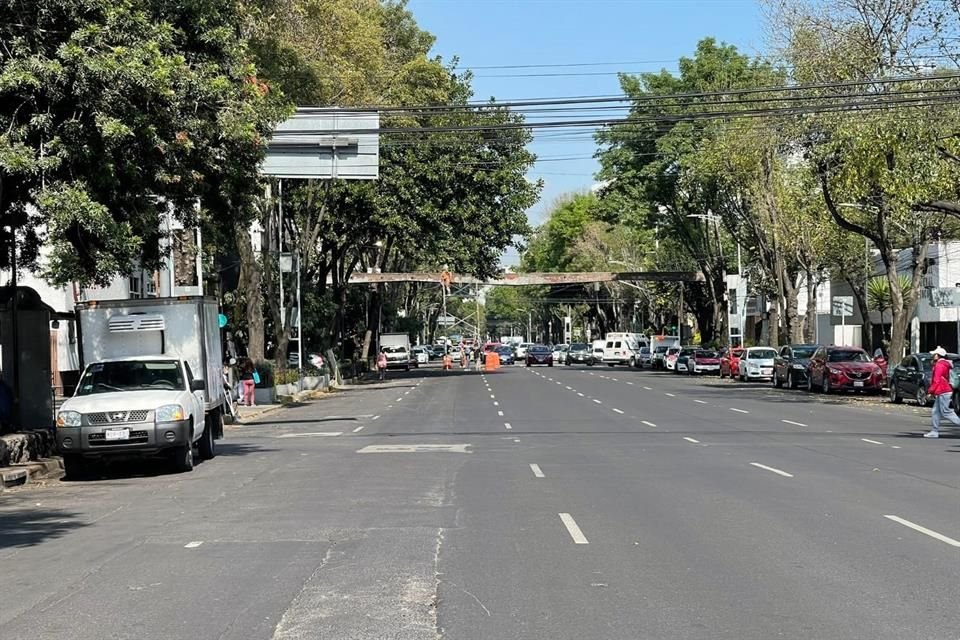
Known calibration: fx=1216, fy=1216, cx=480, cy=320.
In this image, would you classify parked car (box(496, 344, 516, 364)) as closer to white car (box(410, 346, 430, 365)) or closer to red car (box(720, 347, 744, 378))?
white car (box(410, 346, 430, 365))

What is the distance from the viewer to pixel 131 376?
65.8ft

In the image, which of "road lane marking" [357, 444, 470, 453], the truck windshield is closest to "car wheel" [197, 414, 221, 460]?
the truck windshield

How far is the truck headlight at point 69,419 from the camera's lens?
59.4 ft

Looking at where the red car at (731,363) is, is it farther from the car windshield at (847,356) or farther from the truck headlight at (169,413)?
the truck headlight at (169,413)

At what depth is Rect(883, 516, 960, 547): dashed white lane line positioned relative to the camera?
1116cm

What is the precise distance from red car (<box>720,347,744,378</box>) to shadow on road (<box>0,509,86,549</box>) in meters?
46.3

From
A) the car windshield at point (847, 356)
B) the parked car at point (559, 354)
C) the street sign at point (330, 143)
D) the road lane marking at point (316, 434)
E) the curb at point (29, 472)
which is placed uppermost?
the street sign at point (330, 143)

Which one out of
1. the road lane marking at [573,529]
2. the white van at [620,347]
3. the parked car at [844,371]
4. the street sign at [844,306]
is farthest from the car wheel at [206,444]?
the white van at [620,347]

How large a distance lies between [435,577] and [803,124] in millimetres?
29247

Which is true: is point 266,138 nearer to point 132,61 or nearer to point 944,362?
point 132,61

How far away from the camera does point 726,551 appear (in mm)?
10664

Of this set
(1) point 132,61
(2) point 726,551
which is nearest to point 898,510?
(2) point 726,551

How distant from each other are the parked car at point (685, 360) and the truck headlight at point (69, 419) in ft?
174

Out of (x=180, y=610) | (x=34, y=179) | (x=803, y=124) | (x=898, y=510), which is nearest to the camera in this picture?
(x=180, y=610)
